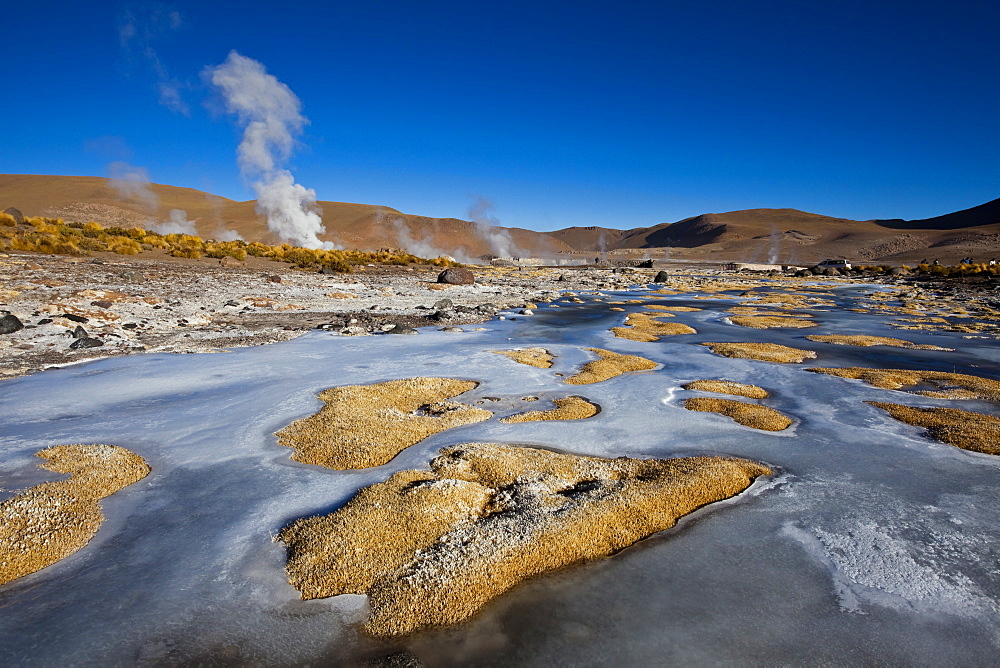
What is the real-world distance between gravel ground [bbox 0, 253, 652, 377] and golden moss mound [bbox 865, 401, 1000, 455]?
1174 cm

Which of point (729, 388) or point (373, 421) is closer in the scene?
point (373, 421)

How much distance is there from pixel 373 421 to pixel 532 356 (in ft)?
18.3

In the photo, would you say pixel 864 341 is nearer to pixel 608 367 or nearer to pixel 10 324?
pixel 608 367

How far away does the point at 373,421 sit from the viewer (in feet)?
22.2

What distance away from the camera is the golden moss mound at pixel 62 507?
12.4ft

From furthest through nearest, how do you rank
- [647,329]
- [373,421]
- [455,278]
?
[455,278]
[647,329]
[373,421]

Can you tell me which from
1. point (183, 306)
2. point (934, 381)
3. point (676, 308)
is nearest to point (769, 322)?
point (676, 308)

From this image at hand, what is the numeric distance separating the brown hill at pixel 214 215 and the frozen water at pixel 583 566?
5901cm

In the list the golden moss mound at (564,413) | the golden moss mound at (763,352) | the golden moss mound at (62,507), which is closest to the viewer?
the golden moss mound at (62,507)

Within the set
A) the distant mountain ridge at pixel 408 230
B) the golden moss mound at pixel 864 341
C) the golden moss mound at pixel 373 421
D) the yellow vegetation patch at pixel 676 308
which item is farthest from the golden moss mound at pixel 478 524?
the distant mountain ridge at pixel 408 230

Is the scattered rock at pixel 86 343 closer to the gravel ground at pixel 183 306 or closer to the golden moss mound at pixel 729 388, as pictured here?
the gravel ground at pixel 183 306

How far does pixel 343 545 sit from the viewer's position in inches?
153

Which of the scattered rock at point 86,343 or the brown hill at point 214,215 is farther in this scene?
the brown hill at point 214,215

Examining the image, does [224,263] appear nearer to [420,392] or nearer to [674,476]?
[420,392]
